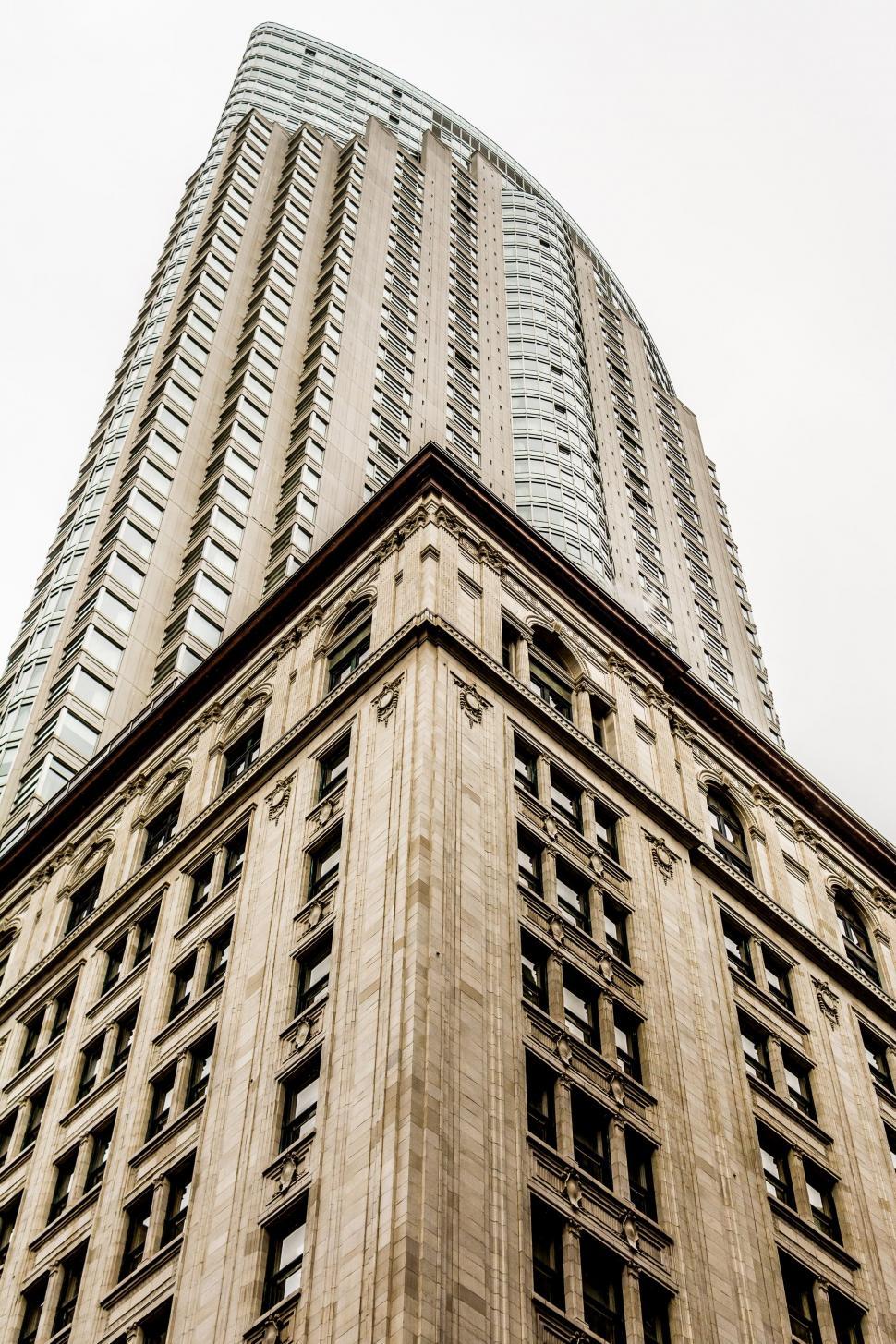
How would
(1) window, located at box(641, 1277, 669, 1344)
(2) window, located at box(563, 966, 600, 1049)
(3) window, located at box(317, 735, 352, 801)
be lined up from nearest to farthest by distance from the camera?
(1) window, located at box(641, 1277, 669, 1344) → (2) window, located at box(563, 966, 600, 1049) → (3) window, located at box(317, 735, 352, 801)

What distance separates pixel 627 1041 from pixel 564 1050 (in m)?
3.81

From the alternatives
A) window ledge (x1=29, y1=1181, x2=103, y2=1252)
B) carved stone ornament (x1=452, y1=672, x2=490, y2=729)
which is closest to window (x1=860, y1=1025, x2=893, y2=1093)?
carved stone ornament (x1=452, y1=672, x2=490, y2=729)

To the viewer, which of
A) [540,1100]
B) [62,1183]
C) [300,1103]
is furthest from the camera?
[62,1183]

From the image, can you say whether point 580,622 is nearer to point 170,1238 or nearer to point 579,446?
point 170,1238

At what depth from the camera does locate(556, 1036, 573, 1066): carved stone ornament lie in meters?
39.2

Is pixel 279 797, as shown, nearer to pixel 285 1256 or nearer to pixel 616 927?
pixel 616 927

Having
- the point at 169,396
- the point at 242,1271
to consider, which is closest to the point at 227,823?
the point at 242,1271

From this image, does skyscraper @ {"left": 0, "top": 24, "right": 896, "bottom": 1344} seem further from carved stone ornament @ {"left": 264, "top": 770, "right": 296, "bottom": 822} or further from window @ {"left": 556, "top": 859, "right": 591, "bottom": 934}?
carved stone ornament @ {"left": 264, "top": 770, "right": 296, "bottom": 822}

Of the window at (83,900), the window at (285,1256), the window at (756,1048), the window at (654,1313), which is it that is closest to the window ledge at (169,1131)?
the window at (285,1256)

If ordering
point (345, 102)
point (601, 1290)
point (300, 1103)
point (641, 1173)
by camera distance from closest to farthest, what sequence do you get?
point (601, 1290) → point (300, 1103) → point (641, 1173) → point (345, 102)

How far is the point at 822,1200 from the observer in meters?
44.2

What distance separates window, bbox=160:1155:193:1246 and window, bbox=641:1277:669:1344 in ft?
32.7

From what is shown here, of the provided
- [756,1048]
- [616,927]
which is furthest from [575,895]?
[756,1048]

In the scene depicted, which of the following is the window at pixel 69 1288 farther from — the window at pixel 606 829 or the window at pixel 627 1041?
the window at pixel 606 829
